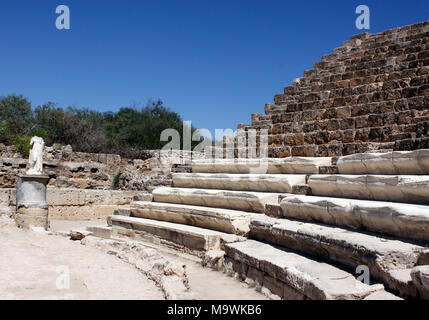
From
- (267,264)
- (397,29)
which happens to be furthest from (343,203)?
(397,29)

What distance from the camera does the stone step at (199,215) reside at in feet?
18.9

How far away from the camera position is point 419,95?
6648 mm

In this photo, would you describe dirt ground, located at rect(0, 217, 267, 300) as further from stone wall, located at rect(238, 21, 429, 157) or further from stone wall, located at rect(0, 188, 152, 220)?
stone wall, located at rect(0, 188, 152, 220)

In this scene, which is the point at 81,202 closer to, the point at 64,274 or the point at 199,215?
the point at 199,215

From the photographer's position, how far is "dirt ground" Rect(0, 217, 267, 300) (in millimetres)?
3666

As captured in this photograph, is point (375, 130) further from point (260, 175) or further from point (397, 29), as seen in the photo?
point (397, 29)

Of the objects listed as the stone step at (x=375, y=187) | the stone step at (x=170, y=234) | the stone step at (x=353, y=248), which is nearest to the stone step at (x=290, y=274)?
the stone step at (x=353, y=248)

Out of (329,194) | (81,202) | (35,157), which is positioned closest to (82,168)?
(81,202)

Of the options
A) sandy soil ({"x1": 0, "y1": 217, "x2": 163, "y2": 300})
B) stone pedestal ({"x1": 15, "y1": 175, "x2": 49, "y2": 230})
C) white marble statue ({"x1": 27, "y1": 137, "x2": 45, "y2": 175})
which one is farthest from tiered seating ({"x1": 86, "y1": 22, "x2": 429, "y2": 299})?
white marble statue ({"x1": 27, "y1": 137, "x2": 45, "y2": 175})

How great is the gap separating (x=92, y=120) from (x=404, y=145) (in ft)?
66.7

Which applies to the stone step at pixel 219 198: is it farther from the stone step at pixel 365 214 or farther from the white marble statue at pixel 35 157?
the white marble statue at pixel 35 157

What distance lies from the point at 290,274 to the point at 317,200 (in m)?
1.44

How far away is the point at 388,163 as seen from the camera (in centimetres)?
453

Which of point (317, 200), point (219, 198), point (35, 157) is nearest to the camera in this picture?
point (317, 200)
